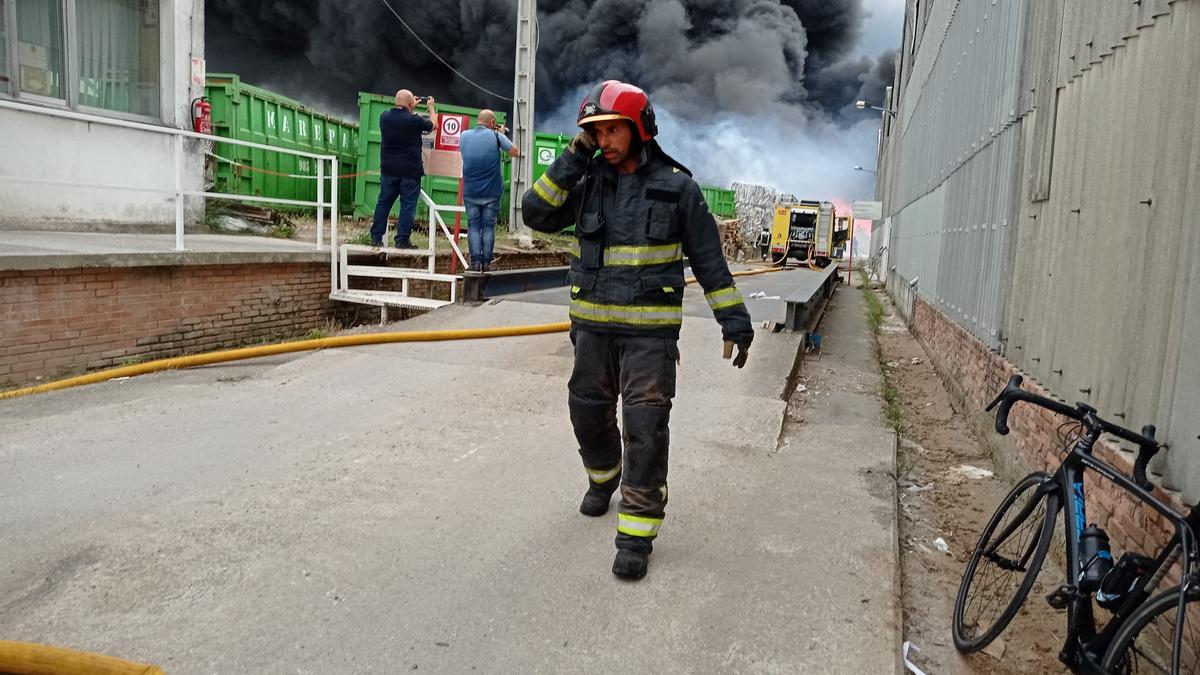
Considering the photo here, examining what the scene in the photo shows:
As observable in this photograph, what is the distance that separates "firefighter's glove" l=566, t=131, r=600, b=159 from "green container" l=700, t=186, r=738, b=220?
3477 centimetres

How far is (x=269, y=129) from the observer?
47.9 ft

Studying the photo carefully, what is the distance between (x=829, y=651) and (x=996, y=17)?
6950 millimetres

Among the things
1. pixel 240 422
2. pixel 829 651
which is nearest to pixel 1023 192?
pixel 829 651

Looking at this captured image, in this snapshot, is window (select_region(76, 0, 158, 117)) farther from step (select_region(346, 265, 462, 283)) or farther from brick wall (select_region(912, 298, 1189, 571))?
brick wall (select_region(912, 298, 1189, 571))

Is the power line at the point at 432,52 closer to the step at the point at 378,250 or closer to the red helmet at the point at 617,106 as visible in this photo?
the step at the point at 378,250

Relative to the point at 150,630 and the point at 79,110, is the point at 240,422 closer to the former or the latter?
the point at 150,630

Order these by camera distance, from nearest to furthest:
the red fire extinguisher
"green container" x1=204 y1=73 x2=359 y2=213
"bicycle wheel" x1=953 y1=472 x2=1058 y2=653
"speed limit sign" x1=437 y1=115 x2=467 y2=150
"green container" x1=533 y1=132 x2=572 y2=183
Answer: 1. "bicycle wheel" x1=953 y1=472 x2=1058 y2=653
2. the red fire extinguisher
3. "green container" x1=204 y1=73 x2=359 y2=213
4. "speed limit sign" x1=437 y1=115 x2=467 y2=150
5. "green container" x1=533 y1=132 x2=572 y2=183

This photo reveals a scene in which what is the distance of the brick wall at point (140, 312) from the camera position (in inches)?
247

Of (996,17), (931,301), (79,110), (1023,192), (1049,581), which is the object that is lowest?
(1049,581)

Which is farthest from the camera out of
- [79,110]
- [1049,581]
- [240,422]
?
[79,110]

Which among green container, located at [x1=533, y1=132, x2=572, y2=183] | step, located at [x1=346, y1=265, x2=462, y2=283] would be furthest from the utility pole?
step, located at [x1=346, y1=265, x2=462, y2=283]

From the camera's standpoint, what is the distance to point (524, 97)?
1608cm

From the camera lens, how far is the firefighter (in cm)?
326

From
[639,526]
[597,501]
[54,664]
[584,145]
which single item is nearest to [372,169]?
[597,501]
